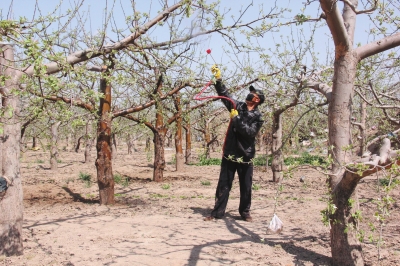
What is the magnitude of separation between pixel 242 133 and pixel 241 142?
0.81 feet

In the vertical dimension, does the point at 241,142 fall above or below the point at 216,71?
below

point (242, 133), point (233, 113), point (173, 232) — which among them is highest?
point (233, 113)

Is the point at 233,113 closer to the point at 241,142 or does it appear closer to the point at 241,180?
the point at 241,142

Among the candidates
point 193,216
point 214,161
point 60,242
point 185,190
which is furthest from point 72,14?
point 214,161

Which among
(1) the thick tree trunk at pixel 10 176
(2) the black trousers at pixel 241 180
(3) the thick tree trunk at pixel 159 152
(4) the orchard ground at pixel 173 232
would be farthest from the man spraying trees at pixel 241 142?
(3) the thick tree trunk at pixel 159 152

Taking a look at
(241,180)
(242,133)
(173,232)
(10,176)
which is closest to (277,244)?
(173,232)

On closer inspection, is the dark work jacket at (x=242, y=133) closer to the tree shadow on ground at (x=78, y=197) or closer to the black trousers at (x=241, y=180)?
the black trousers at (x=241, y=180)

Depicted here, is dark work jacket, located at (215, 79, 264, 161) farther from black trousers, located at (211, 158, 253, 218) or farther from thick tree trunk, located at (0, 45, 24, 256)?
thick tree trunk, located at (0, 45, 24, 256)

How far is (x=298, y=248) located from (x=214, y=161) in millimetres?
13517

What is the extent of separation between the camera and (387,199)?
8.15ft

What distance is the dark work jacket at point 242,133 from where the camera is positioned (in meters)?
5.38

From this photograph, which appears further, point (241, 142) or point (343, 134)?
point (241, 142)

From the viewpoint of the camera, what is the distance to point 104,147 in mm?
6586

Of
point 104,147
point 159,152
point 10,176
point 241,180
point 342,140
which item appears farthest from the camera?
point 159,152
